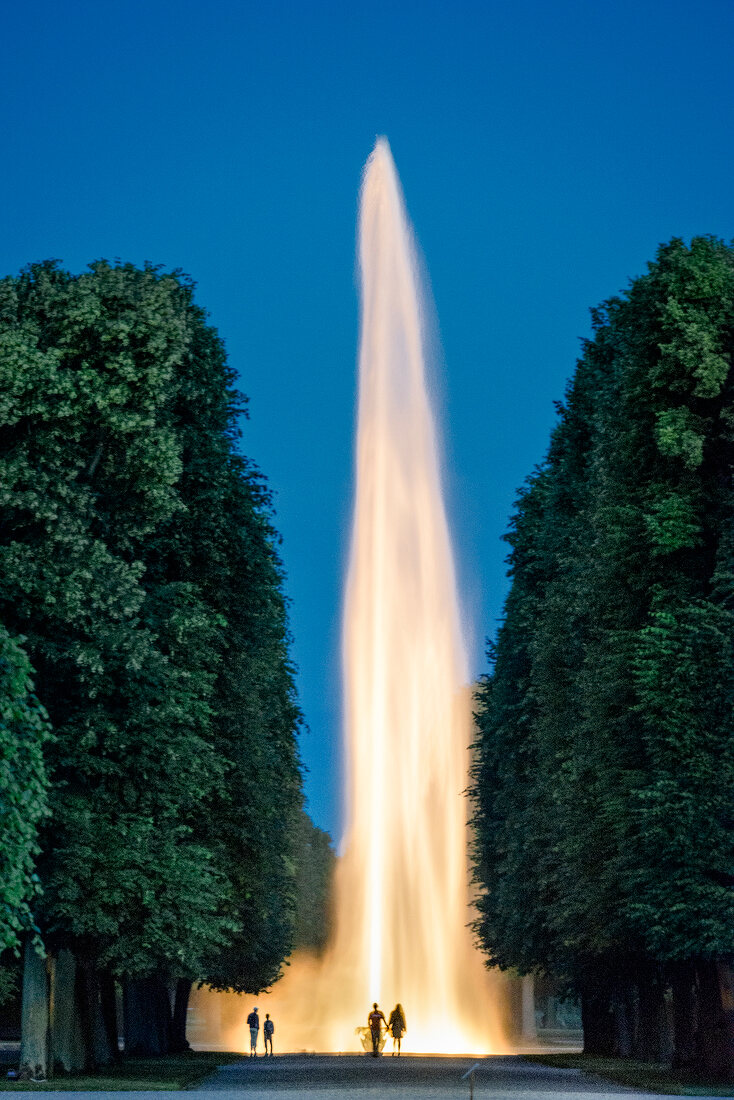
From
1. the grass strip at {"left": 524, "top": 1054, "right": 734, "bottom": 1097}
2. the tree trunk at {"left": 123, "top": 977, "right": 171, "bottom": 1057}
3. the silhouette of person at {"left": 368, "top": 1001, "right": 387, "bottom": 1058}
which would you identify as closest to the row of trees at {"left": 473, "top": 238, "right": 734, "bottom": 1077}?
the grass strip at {"left": 524, "top": 1054, "right": 734, "bottom": 1097}

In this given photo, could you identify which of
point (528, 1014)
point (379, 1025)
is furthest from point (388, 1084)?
point (528, 1014)

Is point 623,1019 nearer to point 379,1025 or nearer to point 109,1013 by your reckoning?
point 379,1025

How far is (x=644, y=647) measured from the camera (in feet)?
119

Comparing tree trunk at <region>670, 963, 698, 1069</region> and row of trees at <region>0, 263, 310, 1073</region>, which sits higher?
row of trees at <region>0, 263, 310, 1073</region>

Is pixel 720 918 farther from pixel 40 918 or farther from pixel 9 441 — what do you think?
pixel 9 441

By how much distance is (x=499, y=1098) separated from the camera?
99.5ft

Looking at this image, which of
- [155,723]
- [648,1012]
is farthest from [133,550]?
[648,1012]

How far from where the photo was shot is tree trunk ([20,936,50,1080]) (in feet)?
108

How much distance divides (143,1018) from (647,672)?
2216 cm

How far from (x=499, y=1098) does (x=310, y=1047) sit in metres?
68.4

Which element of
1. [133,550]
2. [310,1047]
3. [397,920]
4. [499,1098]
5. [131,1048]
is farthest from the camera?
[310,1047]

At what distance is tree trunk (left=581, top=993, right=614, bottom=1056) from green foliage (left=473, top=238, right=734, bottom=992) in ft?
17.4

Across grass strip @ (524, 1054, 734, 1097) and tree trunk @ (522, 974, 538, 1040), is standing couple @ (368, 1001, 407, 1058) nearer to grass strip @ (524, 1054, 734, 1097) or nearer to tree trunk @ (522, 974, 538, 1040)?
grass strip @ (524, 1054, 734, 1097)

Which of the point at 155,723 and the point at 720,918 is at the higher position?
the point at 155,723
